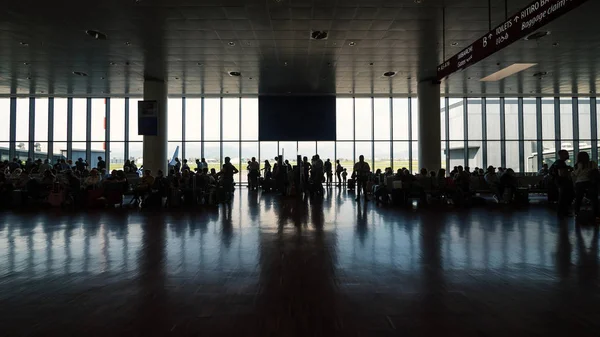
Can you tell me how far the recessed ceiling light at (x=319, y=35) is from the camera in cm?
1041

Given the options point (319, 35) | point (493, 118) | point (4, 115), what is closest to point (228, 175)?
point (319, 35)

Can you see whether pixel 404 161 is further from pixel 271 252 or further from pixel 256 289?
pixel 256 289

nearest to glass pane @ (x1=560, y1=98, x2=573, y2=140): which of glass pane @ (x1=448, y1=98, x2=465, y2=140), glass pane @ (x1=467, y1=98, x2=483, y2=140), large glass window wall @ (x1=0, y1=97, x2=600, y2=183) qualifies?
large glass window wall @ (x1=0, y1=97, x2=600, y2=183)

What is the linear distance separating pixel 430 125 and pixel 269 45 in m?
8.40

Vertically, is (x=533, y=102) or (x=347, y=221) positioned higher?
(x=533, y=102)

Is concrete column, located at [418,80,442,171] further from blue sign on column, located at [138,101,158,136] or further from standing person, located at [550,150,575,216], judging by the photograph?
blue sign on column, located at [138,101,158,136]

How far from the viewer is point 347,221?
7.32 meters

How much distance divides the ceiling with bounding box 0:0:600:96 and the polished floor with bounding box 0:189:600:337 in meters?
5.52

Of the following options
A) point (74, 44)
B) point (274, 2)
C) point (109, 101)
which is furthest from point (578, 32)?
point (109, 101)

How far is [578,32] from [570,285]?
10.7m

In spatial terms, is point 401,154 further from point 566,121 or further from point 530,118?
Result: point 566,121

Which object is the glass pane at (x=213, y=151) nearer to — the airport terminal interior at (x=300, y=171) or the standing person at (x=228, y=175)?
the airport terminal interior at (x=300, y=171)

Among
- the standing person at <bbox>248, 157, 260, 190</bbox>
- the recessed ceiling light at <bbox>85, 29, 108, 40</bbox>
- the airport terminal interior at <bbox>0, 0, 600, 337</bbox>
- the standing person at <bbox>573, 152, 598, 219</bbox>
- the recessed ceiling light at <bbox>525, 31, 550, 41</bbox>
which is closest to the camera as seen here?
the airport terminal interior at <bbox>0, 0, 600, 337</bbox>

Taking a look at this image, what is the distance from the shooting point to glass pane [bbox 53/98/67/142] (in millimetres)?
20500
